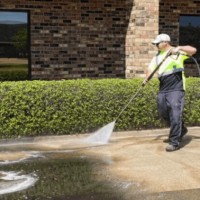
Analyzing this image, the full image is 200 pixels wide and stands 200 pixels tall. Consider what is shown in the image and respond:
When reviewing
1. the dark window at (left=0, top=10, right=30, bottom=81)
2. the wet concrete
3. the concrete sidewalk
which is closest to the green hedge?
the wet concrete

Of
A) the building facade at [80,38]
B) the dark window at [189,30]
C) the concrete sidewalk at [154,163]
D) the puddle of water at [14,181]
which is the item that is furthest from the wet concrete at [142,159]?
the dark window at [189,30]

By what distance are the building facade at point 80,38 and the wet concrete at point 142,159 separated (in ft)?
8.45

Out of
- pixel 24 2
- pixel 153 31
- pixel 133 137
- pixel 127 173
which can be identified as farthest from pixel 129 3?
pixel 127 173

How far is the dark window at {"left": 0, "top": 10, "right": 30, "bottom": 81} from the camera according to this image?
11.0 meters

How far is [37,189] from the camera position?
5.38 metres

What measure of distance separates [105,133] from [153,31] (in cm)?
298

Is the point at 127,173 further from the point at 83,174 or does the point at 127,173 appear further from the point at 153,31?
the point at 153,31

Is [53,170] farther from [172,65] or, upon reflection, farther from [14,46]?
[14,46]

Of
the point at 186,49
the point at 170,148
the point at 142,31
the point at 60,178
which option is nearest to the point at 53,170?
the point at 60,178

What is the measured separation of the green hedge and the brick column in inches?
49.8

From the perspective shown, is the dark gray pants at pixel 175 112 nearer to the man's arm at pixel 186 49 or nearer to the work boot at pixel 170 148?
the work boot at pixel 170 148

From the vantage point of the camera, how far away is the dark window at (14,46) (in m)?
11.0

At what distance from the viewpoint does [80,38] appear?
445 inches

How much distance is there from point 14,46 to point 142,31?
3.17m
